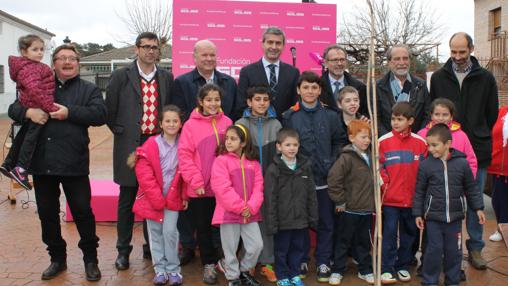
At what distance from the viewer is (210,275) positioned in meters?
4.32

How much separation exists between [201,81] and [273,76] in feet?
2.31

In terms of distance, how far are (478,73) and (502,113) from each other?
35.0 inches

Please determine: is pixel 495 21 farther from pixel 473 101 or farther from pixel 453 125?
pixel 453 125

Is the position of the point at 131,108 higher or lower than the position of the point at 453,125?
higher

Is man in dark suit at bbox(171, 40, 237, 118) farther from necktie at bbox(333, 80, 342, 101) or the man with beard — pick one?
the man with beard

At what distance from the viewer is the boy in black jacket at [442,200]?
394 centimetres

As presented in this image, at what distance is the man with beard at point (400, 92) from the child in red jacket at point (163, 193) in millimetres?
1873

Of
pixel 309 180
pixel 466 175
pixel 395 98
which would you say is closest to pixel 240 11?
pixel 395 98

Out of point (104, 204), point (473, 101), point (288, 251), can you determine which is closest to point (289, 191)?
point (288, 251)

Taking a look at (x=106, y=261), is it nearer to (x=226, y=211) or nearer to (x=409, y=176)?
(x=226, y=211)

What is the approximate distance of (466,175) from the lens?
396cm

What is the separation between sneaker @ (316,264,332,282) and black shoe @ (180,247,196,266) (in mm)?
1308

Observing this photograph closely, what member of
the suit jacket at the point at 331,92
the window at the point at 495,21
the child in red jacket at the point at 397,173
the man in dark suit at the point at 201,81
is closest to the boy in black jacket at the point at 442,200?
the child in red jacket at the point at 397,173

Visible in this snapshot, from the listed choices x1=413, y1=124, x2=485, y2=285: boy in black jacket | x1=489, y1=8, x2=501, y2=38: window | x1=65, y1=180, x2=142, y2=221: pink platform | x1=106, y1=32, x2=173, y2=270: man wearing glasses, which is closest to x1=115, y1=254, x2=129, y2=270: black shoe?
x1=106, y1=32, x2=173, y2=270: man wearing glasses
